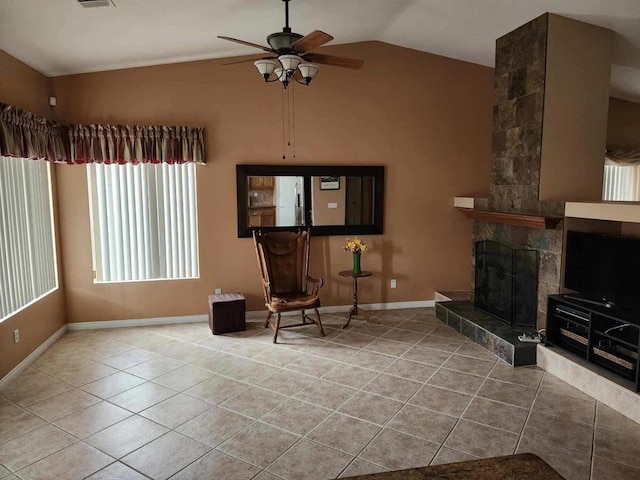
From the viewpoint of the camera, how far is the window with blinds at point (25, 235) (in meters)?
3.76

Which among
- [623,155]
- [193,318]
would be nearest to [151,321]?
[193,318]

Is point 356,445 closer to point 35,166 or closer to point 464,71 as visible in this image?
point 35,166

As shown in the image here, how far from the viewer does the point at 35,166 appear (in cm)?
441

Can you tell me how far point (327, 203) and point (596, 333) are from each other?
3062 mm

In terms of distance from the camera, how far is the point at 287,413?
317cm

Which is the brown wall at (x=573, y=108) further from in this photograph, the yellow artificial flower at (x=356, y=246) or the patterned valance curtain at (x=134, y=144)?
the patterned valance curtain at (x=134, y=144)

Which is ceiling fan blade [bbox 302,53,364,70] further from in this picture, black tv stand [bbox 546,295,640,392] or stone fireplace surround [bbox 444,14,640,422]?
black tv stand [bbox 546,295,640,392]

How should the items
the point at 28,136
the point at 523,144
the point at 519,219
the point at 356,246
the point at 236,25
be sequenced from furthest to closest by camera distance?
the point at 356,246
the point at 523,144
the point at 519,219
the point at 236,25
the point at 28,136

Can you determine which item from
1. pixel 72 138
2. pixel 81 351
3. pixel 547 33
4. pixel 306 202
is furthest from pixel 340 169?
pixel 81 351

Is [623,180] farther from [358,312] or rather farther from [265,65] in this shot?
[265,65]

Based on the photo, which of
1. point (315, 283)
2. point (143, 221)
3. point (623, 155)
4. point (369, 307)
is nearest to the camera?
point (315, 283)

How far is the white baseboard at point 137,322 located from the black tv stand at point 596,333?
12.1ft

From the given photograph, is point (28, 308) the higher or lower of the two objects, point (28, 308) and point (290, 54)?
the lower

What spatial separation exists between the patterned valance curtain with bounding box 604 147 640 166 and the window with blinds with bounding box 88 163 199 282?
5401mm
